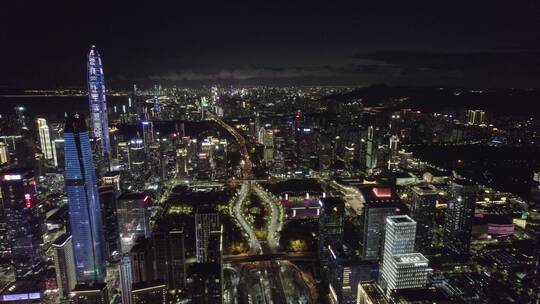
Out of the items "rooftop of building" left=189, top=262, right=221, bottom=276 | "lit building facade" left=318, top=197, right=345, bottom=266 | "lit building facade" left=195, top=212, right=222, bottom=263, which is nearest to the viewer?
"rooftop of building" left=189, top=262, right=221, bottom=276

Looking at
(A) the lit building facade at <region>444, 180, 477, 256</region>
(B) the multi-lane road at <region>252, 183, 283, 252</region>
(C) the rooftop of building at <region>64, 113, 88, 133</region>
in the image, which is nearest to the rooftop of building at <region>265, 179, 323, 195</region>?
(B) the multi-lane road at <region>252, 183, 283, 252</region>

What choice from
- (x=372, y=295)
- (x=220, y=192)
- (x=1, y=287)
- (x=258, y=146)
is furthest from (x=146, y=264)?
(x=258, y=146)

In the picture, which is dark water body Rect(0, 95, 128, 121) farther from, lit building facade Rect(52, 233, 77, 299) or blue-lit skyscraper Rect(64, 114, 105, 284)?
lit building facade Rect(52, 233, 77, 299)

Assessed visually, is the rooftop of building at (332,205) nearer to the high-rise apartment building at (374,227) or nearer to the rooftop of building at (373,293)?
the high-rise apartment building at (374,227)

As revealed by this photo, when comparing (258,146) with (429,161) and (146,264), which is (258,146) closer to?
(429,161)

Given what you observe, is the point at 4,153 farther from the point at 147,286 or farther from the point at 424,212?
the point at 424,212

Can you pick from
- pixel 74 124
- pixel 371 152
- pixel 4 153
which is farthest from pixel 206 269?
pixel 371 152
